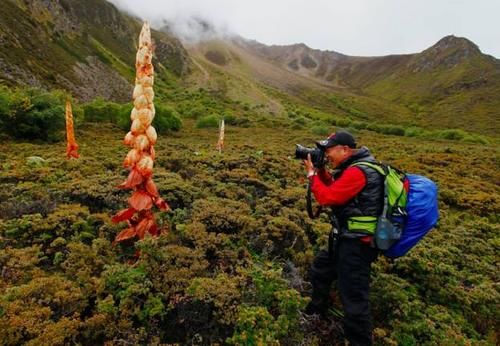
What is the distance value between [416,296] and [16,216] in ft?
23.0

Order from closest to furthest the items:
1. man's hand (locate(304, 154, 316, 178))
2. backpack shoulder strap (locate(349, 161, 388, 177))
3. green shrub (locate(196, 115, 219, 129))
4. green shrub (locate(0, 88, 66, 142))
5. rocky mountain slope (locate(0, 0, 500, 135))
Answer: backpack shoulder strap (locate(349, 161, 388, 177)) → man's hand (locate(304, 154, 316, 178)) → green shrub (locate(0, 88, 66, 142)) → green shrub (locate(196, 115, 219, 129)) → rocky mountain slope (locate(0, 0, 500, 135))

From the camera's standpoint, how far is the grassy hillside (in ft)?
12.5

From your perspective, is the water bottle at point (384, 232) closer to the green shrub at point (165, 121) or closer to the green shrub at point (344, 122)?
the green shrub at point (165, 121)

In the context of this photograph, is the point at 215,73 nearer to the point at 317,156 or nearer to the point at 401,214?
the point at 317,156

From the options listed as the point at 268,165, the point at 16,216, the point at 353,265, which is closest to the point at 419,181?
the point at 353,265

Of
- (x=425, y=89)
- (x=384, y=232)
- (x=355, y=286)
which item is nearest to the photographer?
(x=384, y=232)

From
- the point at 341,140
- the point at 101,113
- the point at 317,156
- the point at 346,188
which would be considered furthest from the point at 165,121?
the point at 346,188

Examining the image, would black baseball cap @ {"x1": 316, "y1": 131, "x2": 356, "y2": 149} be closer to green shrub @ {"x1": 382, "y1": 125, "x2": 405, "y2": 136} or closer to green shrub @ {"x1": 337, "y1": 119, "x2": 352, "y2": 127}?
green shrub @ {"x1": 382, "y1": 125, "x2": 405, "y2": 136}

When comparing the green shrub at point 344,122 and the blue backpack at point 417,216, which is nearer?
the blue backpack at point 417,216

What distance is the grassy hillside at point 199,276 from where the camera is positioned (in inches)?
150

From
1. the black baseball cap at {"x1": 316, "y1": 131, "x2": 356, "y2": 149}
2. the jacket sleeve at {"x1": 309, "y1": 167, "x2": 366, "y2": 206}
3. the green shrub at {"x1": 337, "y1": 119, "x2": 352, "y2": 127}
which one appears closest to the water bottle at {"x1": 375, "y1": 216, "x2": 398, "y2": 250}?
the jacket sleeve at {"x1": 309, "y1": 167, "x2": 366, "y2": 206}

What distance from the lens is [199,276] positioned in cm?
476

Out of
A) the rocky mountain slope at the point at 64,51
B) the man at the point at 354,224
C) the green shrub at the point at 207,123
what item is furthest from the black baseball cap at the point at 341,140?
the rocky mountain slope at the point at 64,51

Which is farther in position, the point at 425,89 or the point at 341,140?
the point at 425,89
